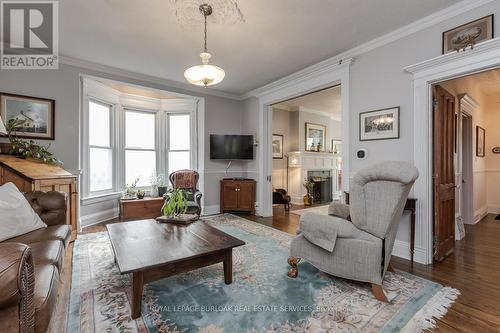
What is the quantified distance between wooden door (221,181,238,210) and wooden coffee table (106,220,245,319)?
8.59 feet

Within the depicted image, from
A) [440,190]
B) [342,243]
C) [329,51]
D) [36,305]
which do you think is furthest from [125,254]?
[329,51]

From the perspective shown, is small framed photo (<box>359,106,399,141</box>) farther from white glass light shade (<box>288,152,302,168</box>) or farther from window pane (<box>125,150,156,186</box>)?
window pane (<box>125,150,156,186</box>)

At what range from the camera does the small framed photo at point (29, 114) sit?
322 cm

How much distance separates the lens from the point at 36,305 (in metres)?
1.07

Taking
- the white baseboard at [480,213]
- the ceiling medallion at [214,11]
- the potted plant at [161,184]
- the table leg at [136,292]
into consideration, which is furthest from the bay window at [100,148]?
the white baseboard at [480,213]

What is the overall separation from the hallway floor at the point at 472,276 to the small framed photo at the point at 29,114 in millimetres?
4065

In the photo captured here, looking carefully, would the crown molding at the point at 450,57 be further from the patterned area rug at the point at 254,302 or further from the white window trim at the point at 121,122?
the white window trim at the point at 121,122

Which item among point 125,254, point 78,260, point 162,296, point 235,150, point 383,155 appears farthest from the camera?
point 235,150

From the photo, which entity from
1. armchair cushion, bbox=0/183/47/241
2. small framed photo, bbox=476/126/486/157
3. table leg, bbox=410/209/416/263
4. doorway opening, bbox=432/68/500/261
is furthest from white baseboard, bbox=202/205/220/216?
small framed photo, bbox=476/126/486/157

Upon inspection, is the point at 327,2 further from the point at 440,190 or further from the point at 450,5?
the point at 440,190

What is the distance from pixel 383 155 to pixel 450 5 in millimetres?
1690

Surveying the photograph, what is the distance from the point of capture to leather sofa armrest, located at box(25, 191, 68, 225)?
2.34 m

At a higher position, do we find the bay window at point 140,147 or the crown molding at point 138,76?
the crown molding at point 138,76

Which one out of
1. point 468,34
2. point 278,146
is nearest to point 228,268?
point 468,34
